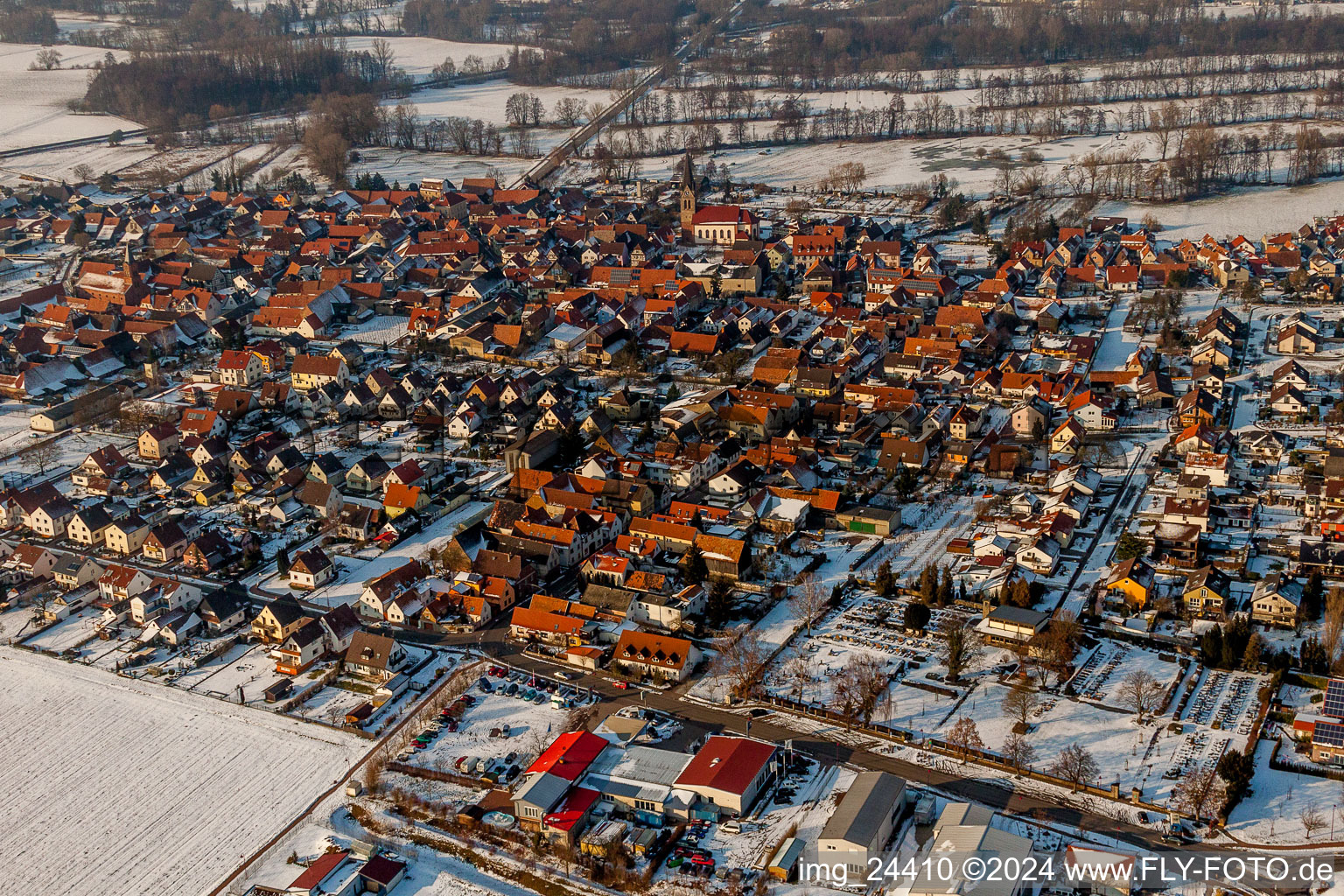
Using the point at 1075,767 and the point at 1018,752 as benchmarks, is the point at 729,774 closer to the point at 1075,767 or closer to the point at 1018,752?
the point at 1018,752

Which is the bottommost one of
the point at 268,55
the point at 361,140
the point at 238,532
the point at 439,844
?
the point at 439,844

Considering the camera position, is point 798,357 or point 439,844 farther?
point 798,357

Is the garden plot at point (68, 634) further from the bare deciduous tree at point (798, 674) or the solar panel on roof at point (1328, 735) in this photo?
the solar panel on roof at point (1328, 735)

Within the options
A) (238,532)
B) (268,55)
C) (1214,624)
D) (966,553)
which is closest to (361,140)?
(268,55)

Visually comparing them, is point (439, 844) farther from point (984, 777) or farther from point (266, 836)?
point (984, 777)

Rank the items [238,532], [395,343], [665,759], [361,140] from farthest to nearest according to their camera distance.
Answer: [361,140] < [395,343] < [238,532] < [665,759]

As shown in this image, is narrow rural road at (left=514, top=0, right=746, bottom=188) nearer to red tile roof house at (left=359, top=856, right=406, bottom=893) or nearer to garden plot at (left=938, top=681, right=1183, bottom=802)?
garden plot at (left=938, top=681, right=1183, bottom=802)

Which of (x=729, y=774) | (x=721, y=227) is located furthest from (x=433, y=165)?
(x=729, y=774)
